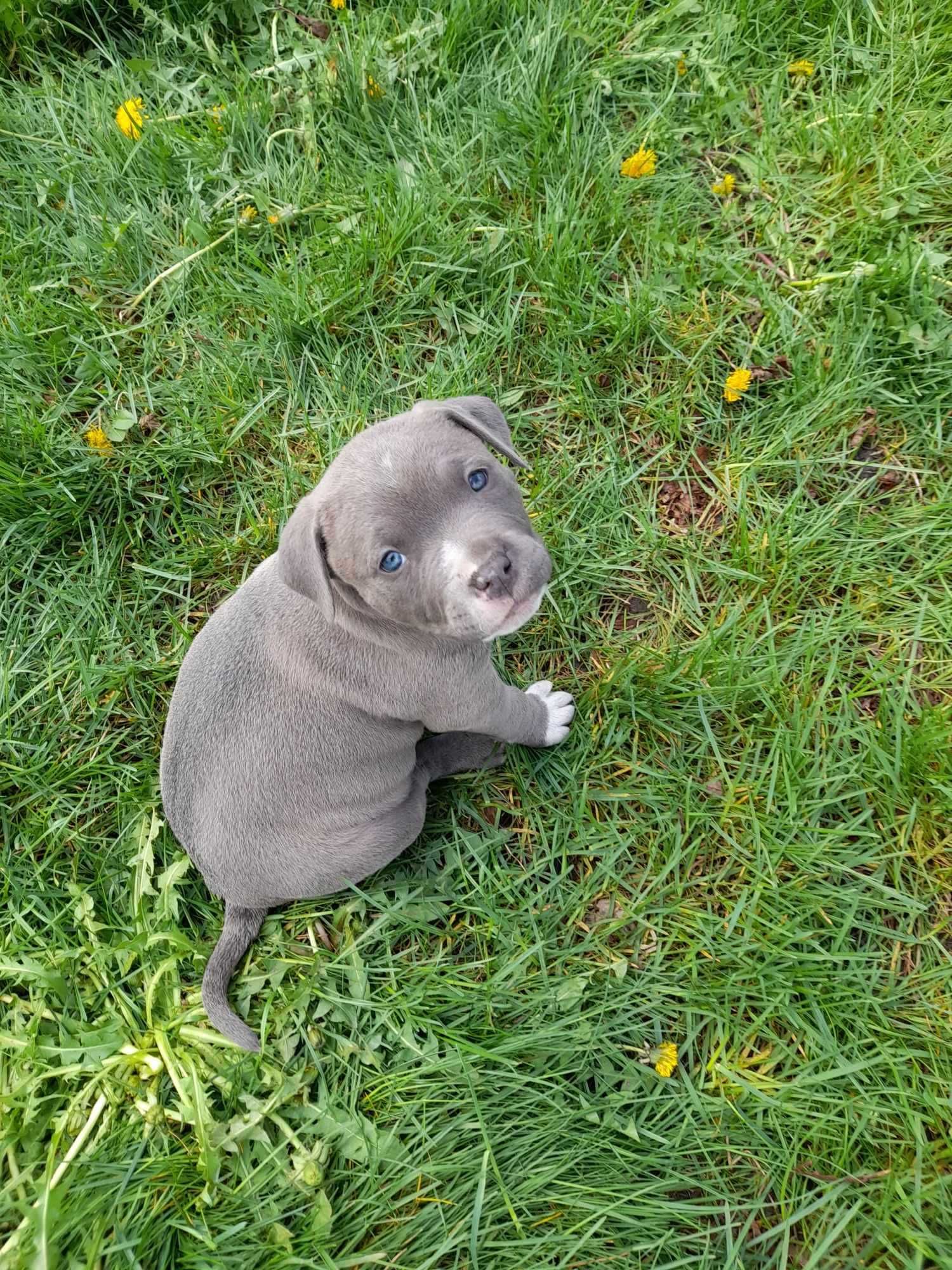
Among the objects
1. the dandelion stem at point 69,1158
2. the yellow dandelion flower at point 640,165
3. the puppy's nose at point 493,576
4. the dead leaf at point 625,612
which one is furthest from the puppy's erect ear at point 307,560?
the yellow dandelion flower at point 640,165

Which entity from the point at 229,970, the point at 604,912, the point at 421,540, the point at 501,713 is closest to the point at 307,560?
the point at 421,540

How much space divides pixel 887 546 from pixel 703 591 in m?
0.87

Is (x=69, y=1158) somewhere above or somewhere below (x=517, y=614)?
below

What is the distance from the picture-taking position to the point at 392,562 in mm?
2807

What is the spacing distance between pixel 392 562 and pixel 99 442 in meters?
2.56

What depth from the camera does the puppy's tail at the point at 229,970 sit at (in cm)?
336

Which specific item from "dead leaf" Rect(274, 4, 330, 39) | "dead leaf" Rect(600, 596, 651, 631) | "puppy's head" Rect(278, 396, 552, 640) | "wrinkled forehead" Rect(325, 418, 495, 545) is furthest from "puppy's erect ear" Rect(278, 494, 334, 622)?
"dead leaf" Rect(274, 4, 330, 39)

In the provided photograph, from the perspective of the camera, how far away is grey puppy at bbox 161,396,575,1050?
2.75m

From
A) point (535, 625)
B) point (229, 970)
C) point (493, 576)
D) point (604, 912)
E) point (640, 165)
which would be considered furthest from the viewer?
point (640, 165)

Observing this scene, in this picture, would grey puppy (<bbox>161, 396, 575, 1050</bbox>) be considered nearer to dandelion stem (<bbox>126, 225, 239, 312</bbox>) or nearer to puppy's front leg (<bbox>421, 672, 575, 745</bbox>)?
puppy's front leg (<bbox>421, 672, 575, 745</bbox>)

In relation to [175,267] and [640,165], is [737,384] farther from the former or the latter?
[175,267]

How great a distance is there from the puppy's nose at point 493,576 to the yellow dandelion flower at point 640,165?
2956 millimetres

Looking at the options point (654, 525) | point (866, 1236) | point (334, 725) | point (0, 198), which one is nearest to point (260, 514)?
point (334, 725)

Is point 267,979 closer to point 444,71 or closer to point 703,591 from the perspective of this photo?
point 703,591
